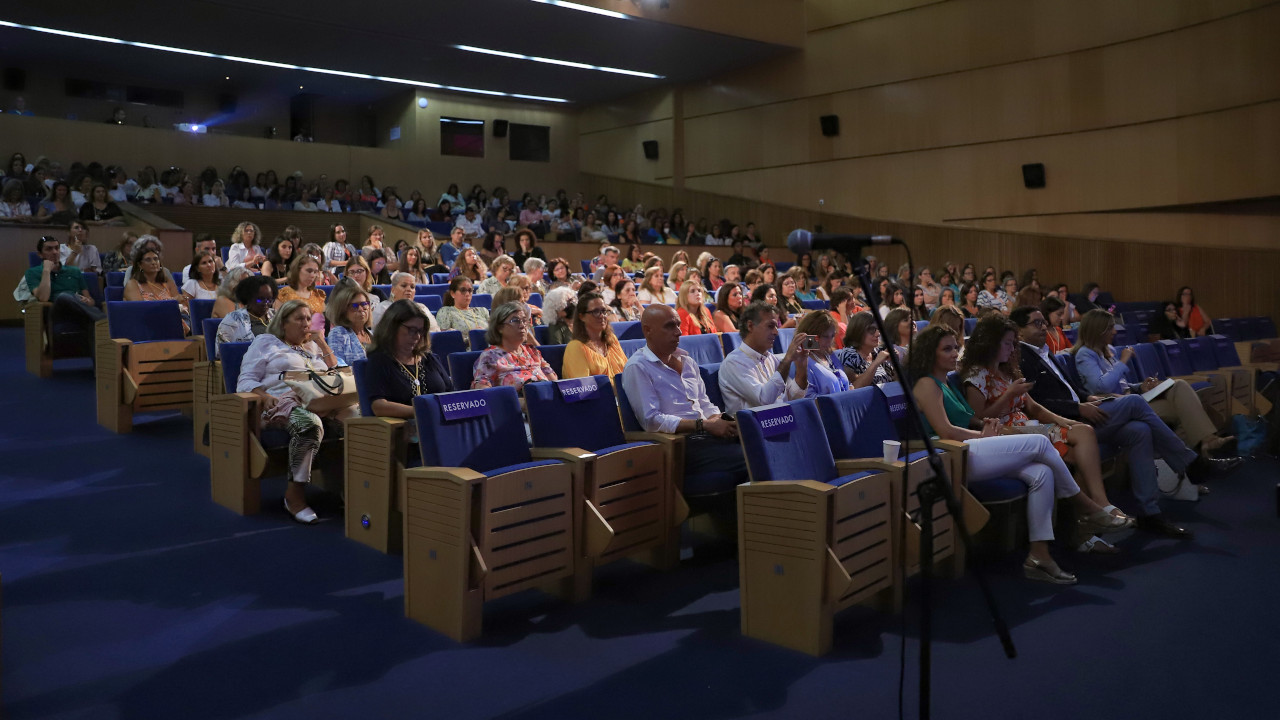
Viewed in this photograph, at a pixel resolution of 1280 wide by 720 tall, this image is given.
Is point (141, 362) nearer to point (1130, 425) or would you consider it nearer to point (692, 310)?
point (692, 310)

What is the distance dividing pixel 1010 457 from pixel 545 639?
1.60 metres

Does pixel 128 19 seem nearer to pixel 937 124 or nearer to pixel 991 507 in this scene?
pixel 937 124

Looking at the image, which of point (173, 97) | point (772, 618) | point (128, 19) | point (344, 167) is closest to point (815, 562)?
point (772, 618)

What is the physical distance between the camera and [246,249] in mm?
6855

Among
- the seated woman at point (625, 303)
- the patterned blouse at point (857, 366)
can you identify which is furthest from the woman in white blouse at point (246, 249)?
the patterned blouse at point (857, 366)

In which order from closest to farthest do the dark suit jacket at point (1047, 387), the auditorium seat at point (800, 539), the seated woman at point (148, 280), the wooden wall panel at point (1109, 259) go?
the auditorium seat at point (800, 539), the dark suit jacket at point (1047, 387), the seated woman at point (148, 280), the wooden wall panel at point (1109, 259)

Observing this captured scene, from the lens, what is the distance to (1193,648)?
2398 mm

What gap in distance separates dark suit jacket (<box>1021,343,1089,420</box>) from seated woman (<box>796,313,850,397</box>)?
774mm

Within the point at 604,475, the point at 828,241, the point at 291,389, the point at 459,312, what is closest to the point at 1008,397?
the point at 604,475

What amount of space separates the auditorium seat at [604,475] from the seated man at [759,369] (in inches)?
22.0

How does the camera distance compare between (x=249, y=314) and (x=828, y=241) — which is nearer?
(x=828, y=241)

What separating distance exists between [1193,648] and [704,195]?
39.3 feet

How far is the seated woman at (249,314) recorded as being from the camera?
4082mm

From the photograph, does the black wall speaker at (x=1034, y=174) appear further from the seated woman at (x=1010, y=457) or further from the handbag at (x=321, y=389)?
the handbag at (x=321, y=389)
